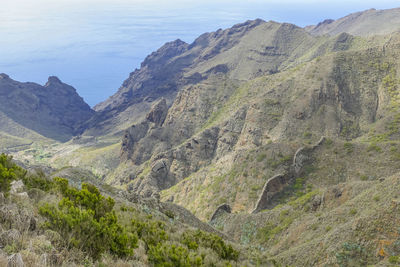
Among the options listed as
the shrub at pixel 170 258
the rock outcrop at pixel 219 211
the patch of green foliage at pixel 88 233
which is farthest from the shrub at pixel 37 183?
the rock outcrop at pixel 219 211

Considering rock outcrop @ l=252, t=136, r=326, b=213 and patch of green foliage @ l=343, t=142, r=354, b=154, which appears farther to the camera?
patch of green foliage @ l=343, t=142, r=354, b=154

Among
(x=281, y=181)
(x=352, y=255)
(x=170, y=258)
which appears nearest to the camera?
(x=170, y=258)

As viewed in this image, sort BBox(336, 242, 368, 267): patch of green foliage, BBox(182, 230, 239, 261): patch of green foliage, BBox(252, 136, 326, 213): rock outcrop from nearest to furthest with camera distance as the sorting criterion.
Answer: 1. BBox(182, 230, 239, 261): patch of green foliage
2. BBox(336, 242, 368, 267): patch of green foliage
3. BBox(252, 136, 326, 213): rock outcrop

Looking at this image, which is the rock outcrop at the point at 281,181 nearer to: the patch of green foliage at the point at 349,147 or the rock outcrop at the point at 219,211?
the rock outcrop at the point at 219,211

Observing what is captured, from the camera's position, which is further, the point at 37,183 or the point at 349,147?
the point at 349,147

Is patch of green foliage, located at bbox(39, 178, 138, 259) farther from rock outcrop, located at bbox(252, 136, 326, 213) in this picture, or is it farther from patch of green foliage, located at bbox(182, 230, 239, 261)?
rock outcrop, located at bbox(252, 136, 326, 213)

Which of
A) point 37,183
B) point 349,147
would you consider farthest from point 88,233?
point 349,147

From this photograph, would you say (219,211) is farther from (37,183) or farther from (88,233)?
(88,233)

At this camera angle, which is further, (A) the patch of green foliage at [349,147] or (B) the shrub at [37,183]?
(A) the patch of green foliage at [349,147]

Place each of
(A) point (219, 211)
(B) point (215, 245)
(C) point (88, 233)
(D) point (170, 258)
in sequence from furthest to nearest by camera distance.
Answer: (A) point (219, 211) → (B) point (215, 245) → (D) point (170, 258) → (C) point (88, 233)

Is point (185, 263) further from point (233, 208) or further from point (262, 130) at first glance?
point (262, 130)

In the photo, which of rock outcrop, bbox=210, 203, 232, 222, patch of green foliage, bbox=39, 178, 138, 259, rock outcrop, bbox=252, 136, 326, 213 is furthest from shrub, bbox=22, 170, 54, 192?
rock outcrop, bbox=252, 136, 326, 213

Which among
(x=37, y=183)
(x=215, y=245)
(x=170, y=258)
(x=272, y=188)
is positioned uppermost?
(x=37, y=183)

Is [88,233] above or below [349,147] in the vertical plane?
above
